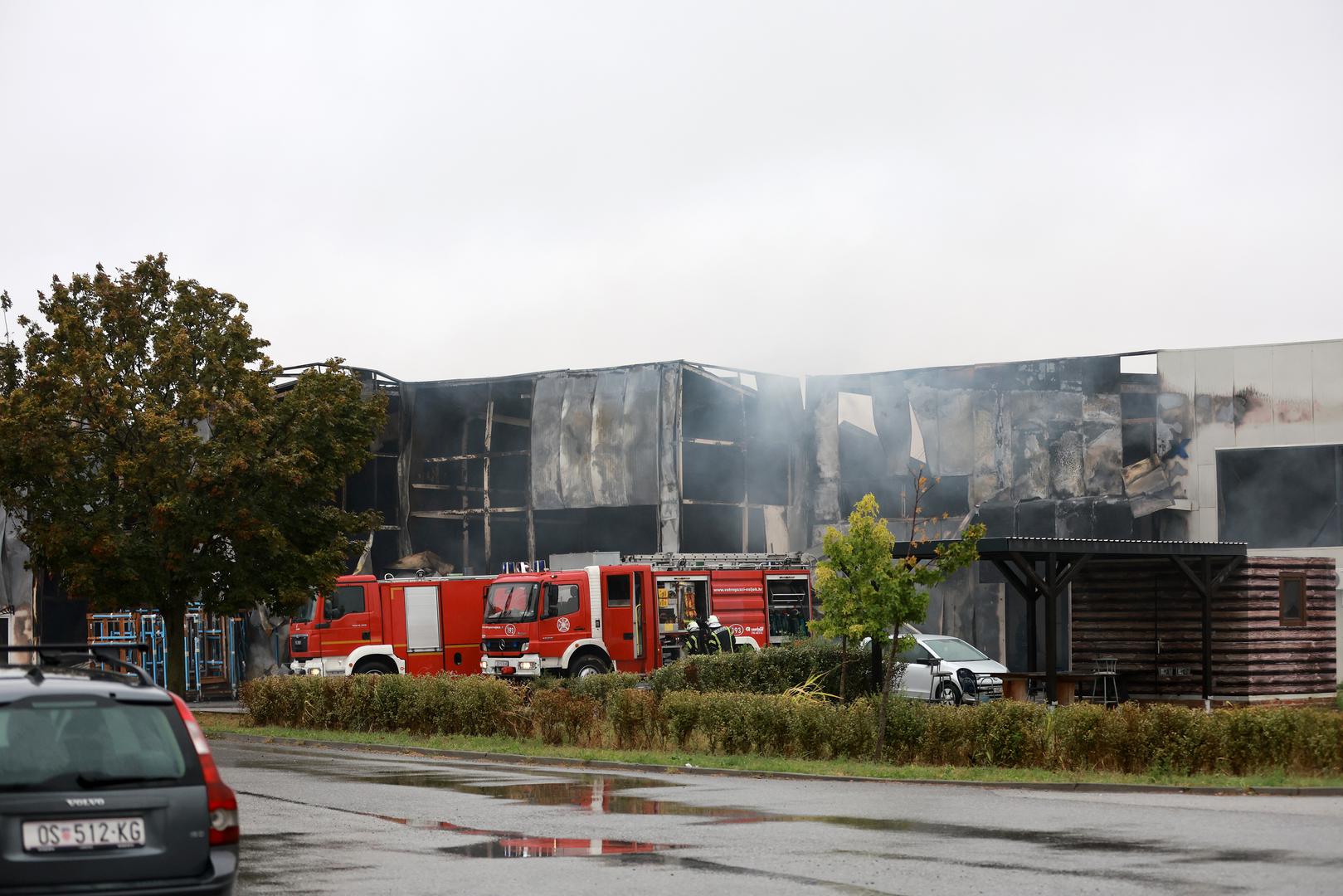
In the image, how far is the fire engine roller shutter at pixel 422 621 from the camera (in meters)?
35.2

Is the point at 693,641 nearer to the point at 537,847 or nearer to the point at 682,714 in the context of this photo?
the point at 682,714

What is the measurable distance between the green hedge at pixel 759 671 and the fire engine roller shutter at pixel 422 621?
10.2 metres

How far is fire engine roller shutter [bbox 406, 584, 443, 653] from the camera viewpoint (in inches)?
1388

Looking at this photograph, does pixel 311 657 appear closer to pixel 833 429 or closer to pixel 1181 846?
pixel 833 429

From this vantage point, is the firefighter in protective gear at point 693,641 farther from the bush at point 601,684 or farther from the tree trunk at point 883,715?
the tree trunk at point 883,715

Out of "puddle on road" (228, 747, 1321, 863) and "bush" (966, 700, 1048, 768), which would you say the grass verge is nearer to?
"bush" (966, 700, 1048, 768)

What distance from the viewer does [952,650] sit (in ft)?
101

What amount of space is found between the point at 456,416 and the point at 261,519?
72.3 ft

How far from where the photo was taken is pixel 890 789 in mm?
17125

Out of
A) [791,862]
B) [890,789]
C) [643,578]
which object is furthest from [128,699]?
[643,578]

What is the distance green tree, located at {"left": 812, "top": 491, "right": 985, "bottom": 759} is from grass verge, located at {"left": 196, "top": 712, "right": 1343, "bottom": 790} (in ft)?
4.31

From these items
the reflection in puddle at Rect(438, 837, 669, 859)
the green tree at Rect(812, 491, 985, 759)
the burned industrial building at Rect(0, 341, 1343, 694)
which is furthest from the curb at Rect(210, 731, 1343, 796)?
the burned industrial building at Rect(0, 341, 1343, 694)

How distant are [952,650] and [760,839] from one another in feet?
61.7

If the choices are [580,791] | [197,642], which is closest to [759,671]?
[580,791]
